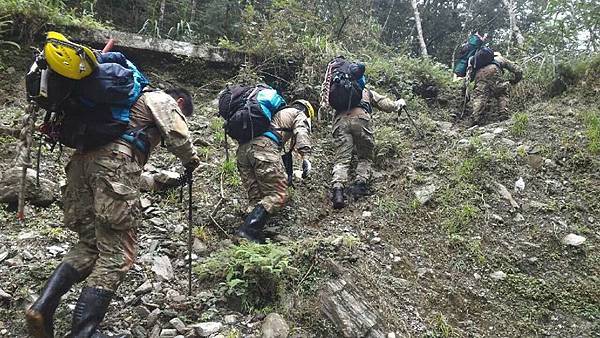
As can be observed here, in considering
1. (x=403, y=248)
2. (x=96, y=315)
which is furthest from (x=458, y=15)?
(x=96, y=315)

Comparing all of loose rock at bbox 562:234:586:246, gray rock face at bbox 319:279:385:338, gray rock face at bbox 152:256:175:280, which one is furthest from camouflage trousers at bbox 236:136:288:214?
loose rock at bbox 562:234:586:246

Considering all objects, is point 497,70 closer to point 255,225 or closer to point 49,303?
point 255,225

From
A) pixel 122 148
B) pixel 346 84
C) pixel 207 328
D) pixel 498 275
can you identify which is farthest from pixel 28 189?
pixel 498 275

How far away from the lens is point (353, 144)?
7945 millimetres

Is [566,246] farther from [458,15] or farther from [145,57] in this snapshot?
[458,15]

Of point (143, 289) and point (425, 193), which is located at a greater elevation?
point (425, 193)

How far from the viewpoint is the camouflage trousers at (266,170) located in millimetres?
→ 6141

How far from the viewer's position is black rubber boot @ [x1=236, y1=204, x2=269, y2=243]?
5816mm

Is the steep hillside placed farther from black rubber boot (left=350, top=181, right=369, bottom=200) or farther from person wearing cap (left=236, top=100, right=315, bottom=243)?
person wearing cap (left=236, top=100, right=315, bottom=243)

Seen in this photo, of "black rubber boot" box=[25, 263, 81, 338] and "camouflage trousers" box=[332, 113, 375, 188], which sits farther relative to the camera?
"camouflage trousers" box=[332, 113, 375, 188]

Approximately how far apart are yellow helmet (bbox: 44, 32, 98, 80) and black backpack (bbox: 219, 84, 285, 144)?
259cm

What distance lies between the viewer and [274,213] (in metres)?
6.37

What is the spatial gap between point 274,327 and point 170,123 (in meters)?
2.15

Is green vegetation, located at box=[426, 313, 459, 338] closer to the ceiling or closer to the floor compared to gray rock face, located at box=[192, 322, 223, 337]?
closer to the ceiling
